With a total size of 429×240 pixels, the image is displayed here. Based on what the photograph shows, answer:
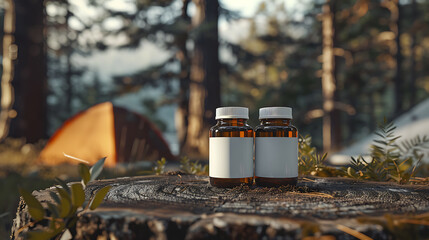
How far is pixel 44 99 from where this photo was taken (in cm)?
779

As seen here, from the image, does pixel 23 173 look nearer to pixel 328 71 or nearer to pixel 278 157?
pixel 278 157

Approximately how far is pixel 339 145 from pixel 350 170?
10463 millimetres

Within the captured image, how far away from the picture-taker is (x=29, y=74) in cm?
753

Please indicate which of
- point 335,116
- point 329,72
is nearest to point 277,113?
point 335,116

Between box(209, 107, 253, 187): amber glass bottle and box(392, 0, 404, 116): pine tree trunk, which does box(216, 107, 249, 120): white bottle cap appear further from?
box(392, 0, 404, 116): pine tree trunk

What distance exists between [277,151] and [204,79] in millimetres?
6044

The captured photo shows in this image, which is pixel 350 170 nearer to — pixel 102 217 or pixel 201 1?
pixel 102 217

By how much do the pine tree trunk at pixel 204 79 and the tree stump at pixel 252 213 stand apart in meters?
5.90

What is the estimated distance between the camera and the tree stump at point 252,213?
36.0 inches

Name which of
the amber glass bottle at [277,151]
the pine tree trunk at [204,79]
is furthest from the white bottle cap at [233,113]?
the pine tree trunk at [204,79]

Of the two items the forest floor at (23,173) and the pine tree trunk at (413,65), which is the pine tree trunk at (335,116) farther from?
the forest floor at (23,173)

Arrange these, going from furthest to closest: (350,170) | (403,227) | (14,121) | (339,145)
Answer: (339,145)
(14,121)
(350,170)
(403,227)

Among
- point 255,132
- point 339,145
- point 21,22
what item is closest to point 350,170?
point 255,132

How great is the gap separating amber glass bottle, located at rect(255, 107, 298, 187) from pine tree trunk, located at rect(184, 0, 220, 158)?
5707 millimetres
